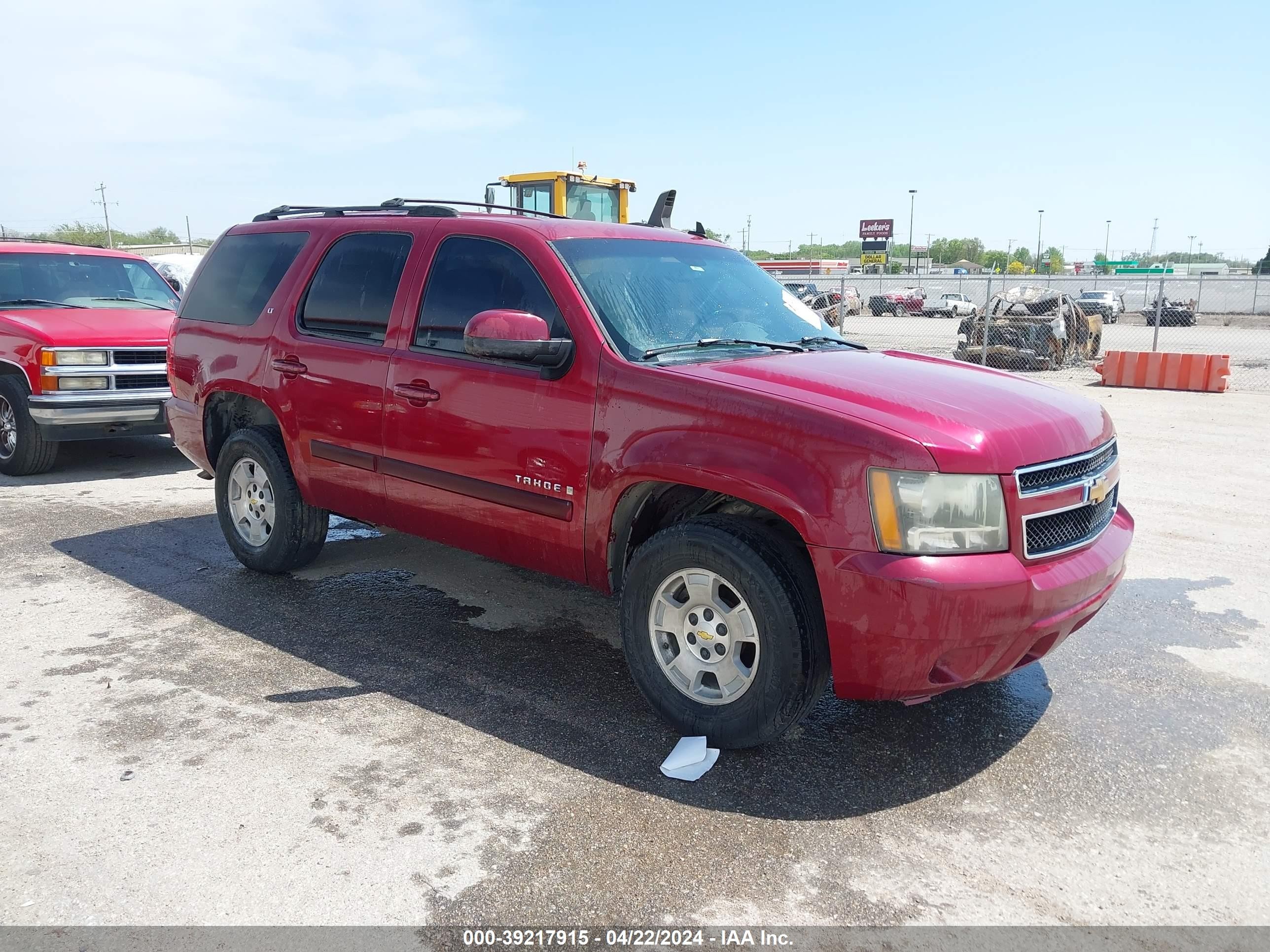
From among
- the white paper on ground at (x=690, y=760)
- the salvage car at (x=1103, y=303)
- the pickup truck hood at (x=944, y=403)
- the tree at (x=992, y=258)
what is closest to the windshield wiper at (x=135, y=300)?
the pickup truck hood at (x=944, y=403)

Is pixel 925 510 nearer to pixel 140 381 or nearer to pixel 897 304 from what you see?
pixel 140 381

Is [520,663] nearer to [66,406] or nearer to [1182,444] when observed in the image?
[66,406]

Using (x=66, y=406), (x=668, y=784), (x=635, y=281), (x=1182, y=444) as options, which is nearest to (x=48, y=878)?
(x=668, y=784)

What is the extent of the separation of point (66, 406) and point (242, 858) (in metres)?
6.47

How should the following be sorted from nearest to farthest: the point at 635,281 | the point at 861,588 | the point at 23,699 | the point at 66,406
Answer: the point at 861,588
the point at 23,699
the point at 635,281
the point at 66,406

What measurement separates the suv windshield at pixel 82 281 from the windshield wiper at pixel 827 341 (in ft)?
23.3

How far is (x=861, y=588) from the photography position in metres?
3.23

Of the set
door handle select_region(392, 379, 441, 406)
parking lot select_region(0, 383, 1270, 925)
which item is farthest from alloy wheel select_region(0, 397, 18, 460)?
door handle select_region(392, 379, 441, 406)

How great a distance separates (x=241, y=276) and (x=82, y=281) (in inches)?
186

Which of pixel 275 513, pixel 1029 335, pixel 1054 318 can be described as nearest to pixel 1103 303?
pixel 1054 318

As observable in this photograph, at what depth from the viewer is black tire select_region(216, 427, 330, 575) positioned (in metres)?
5.41

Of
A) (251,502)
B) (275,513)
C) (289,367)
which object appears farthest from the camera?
(251,502)

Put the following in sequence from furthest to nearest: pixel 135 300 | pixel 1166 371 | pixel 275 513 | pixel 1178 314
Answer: pixel 1178 314
pixel 1166 371
pixel 135 300
pixel 275 513

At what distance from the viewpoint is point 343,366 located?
16.0 ft
